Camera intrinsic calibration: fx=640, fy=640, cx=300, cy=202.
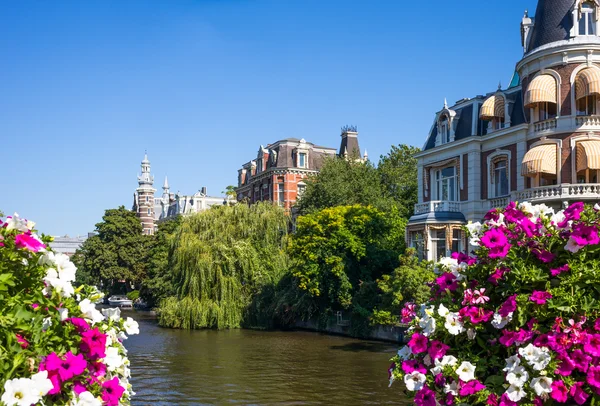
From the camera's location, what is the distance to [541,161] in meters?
25.0

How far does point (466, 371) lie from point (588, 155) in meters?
20.9

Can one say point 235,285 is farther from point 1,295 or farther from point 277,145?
point 1,295

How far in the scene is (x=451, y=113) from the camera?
1216 inches

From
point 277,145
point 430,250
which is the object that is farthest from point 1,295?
point 277,145

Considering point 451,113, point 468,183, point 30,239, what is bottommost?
point 30,239

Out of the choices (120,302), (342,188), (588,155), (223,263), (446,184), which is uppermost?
(342,188)

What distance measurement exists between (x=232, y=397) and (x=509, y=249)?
498 inches

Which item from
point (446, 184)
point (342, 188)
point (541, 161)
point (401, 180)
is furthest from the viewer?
point (401, 180)

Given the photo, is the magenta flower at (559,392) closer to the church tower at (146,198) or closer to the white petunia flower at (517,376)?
the white petunia flower at (517,376)

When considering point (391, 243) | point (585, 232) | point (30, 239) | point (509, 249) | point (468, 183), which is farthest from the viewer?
point (391, 243)

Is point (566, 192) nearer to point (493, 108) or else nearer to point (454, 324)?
point (493, 108)

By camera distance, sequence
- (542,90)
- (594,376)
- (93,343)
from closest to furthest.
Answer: (93,343), (594,376), (542,90)

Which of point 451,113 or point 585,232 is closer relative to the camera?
point 585,232

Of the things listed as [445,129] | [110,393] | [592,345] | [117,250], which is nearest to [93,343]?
[110,393]
